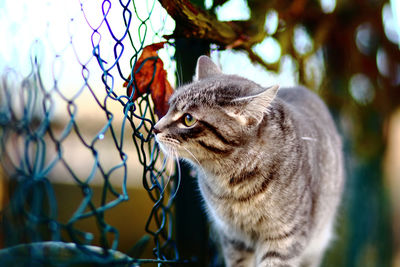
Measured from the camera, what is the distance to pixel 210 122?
119cm

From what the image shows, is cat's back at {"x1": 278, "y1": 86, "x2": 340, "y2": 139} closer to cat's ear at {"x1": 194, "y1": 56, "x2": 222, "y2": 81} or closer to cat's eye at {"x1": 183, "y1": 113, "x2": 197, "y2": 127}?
cat's ear at {"x1": 194, "y1": 56, "x2": 222, "y2": 81}

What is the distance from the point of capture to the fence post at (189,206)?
1378mm

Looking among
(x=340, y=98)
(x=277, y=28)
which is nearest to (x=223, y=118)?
(x=277, y=28)

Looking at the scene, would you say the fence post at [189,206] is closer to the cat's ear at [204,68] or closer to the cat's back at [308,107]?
the cat's ear at [204,68]

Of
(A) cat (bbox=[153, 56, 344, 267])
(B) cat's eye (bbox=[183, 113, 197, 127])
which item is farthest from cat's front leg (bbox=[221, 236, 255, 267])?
(B) cat's eye (bbox=[183, 113, 197, 127])

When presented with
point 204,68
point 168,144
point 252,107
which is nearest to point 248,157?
point 252,107

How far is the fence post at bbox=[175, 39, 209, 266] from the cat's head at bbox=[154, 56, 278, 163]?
20cm

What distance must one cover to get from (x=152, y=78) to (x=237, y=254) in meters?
0.78

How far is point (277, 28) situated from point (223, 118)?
925 millimetres

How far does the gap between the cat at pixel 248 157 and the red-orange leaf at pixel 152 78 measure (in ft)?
0.16

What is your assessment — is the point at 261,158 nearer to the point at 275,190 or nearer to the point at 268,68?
the point at 275,190

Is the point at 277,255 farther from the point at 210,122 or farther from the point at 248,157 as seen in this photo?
the point at 210,122

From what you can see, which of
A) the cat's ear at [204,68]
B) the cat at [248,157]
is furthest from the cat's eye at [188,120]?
the cat's ear at [204,68]

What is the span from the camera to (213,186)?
1311 mm
